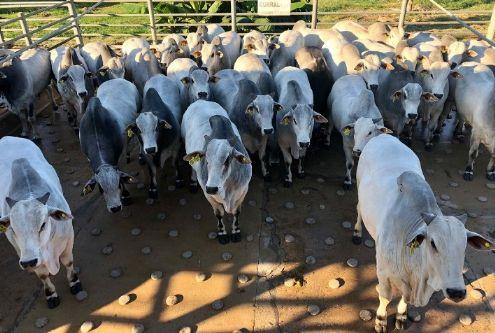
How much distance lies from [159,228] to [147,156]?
1.13 m

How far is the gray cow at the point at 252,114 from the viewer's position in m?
5.43

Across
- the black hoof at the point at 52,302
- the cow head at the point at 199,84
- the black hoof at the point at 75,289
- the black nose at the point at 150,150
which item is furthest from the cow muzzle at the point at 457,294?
the cow head at the point at 199,84

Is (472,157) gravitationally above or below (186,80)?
below

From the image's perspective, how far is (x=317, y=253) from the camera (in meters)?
4.57

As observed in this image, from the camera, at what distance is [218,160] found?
4.26 meters

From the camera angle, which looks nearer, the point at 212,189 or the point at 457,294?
the point at 457,294

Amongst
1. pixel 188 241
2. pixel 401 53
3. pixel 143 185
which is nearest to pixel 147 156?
pixel 143 185

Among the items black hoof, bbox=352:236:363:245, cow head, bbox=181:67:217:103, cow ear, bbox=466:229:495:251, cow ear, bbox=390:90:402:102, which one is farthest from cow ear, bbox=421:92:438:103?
cow ear, bbox=466:229:495:251

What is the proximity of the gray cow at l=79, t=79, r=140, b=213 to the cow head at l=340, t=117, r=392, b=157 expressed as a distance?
2.90 metres

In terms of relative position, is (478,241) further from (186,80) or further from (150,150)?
(186,80)

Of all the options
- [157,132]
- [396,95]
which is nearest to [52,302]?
[157,132]

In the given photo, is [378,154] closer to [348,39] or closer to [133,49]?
[348,39]

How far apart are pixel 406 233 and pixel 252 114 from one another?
3.03m

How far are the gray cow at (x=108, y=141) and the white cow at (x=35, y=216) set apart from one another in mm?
598
